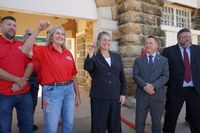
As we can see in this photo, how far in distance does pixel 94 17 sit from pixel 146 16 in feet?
4.59

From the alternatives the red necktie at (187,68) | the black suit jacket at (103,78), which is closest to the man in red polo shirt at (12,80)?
the black suit jacket at (103,78)

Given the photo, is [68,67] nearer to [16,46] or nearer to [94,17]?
[16,46]

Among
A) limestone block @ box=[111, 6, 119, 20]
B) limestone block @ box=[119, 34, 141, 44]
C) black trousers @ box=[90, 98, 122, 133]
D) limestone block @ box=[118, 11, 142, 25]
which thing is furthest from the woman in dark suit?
limestone block @ box=[111, 6, 119, 20]

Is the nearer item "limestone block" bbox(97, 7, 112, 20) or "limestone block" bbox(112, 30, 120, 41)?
"limestone block" bbox(97, 7, 112, 20)

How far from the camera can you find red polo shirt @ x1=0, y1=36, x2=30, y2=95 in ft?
8.38

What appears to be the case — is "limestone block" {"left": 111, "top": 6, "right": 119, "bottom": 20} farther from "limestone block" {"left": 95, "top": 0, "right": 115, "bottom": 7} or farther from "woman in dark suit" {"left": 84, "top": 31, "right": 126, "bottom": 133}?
"woman in dark suit" {"left": 84, "top": 31, "right": 126, "bottom": 133}

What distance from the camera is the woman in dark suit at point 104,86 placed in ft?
9.62

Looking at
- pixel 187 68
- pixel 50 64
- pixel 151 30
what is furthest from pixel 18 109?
pixel 151 30

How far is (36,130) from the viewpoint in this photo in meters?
3.80

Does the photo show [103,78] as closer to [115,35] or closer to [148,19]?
[115,35]

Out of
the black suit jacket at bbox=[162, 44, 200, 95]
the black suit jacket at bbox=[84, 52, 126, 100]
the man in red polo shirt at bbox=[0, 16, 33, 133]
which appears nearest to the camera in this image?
the man in red polo shirt at bbox=[0, 16, 33, 133]

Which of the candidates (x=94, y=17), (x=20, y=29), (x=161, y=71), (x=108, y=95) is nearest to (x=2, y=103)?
(x=108, y=95)

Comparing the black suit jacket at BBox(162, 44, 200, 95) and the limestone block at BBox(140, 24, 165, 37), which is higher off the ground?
the limestone block at BBox(140, 24, 165, 37)

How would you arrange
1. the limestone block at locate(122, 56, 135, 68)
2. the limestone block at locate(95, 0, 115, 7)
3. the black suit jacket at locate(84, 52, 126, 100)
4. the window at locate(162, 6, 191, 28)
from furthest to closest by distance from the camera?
the window at locate(162, 6, 191, 28)
the limestone block at locate(95, 0, 115, 7)
the limestone block at locate(122, 56, 135, 68)
the black suit jacket at locate(84, 52, 126, 100)
